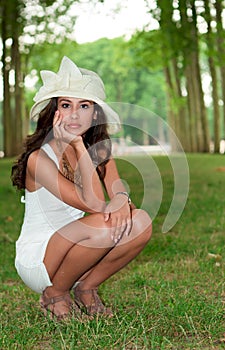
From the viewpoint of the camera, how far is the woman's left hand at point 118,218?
413 cm

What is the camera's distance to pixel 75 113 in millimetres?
4422

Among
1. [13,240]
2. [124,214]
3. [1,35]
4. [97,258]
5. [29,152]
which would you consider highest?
[1,35]

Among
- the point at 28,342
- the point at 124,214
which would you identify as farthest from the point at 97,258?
the point at 28,342

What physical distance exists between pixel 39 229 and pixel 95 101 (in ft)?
2.95

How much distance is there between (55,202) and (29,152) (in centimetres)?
37

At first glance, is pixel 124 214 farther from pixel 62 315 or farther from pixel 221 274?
pixel 221 274

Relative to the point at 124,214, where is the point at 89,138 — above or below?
above

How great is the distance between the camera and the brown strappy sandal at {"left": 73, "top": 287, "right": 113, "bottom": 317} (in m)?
4.34

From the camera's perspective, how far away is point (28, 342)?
148 inches

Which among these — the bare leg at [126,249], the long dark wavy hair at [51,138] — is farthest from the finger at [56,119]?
the bare leg at [126,249]

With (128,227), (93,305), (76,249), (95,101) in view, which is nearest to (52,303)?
(93,305)

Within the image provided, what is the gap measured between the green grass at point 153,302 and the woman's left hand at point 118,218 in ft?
1.66

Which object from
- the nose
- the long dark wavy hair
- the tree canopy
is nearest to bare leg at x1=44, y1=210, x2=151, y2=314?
the long dark wavy hair

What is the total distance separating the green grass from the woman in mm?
279
